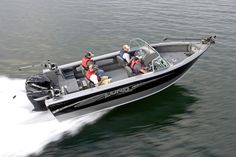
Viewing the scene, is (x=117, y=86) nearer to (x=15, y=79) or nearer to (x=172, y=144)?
(x=172, y=144)

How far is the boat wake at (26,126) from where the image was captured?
7.91m

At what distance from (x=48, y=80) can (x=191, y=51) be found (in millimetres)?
5693

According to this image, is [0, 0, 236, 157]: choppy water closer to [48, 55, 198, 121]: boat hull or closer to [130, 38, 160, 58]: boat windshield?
[48, 55, 198, 121]: boat hull

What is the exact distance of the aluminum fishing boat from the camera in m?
8.45

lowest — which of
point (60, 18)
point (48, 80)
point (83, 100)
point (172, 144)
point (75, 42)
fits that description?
point (172, 144)

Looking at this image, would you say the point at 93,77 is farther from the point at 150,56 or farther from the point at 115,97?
the point at 150,56

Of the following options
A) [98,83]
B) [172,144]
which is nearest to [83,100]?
[98,83]

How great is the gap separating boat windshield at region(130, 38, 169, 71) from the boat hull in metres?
0.33

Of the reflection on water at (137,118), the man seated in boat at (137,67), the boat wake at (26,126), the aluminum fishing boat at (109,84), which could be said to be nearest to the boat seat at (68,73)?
the aluminum fishing boat at (109,84)

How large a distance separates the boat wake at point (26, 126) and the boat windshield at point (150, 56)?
8.09 ft

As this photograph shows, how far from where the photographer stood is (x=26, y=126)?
848 centimetres

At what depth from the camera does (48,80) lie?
8.98 meters

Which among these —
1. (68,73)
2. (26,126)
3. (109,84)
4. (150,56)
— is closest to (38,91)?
(26,126)

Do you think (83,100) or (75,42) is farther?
(75,42)
